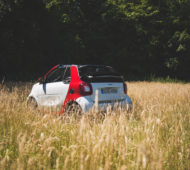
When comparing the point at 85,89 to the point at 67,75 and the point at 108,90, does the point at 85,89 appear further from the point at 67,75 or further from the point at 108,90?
the point at 67,75

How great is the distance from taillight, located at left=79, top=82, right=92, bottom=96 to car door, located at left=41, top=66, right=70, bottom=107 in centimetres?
47

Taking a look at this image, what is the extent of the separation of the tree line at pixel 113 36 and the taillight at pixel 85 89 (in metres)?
16.6

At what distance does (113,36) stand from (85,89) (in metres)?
23.1

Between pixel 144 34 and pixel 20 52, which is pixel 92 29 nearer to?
pixel 144 34

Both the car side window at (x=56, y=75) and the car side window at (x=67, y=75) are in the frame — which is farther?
the car side window at (x=56, y=75)

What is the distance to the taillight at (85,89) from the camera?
4.40m

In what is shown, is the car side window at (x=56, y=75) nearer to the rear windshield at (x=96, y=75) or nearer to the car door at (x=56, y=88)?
the car door at (x=56, y=88)

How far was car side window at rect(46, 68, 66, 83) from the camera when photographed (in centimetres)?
538

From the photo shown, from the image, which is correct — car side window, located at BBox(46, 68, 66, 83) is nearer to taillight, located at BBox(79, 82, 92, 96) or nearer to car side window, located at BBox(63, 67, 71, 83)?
car side window, located at BBox(63, 67, 71, 83)

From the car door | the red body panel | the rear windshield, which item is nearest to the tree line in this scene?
the car door

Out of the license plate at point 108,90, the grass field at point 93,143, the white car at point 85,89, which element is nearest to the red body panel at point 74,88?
the white car at point 85,89

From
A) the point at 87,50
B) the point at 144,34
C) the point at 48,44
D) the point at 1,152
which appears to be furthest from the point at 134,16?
the point at 1,152

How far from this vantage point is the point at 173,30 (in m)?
27.3

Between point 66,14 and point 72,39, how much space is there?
13.4 feet
